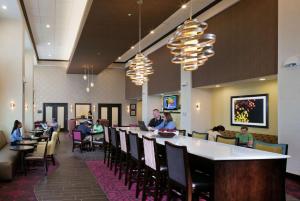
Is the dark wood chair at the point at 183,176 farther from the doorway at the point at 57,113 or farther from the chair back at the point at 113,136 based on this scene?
the doorway at the point at 57,113

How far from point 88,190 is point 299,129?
167 inches

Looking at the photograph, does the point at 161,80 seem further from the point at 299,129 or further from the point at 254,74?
the point at 299,129

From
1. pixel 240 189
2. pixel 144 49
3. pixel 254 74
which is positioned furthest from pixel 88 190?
pixel 144 49

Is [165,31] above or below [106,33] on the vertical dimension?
above

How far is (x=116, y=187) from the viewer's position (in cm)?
568

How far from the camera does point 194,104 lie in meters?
10.3

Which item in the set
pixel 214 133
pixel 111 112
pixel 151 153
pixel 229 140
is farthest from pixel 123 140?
pixel 111 112

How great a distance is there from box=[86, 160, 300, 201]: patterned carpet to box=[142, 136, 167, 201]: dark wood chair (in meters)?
0.46

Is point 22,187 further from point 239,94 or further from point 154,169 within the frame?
point 239,94

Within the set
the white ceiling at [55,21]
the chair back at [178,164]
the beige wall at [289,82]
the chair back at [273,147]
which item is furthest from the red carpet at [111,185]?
the white ceiling at [55,21]

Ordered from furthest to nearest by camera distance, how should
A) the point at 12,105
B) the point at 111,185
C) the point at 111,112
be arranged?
the point at 111,112 < the point at 12,105 < the point at 111,185

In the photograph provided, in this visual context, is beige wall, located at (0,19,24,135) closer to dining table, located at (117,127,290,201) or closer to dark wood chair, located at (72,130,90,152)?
dark wood chair, located at (72,130,90,152)

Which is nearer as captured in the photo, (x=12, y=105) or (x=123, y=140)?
(x=123, y=140)

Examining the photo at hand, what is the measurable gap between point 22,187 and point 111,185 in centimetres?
167
